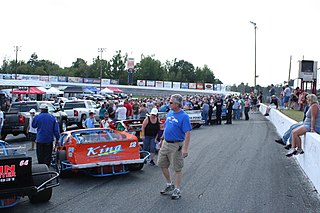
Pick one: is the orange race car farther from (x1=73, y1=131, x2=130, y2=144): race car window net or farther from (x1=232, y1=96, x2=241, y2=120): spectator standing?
(x1=232, y1=96, x2=241, y2=120): spectator standing

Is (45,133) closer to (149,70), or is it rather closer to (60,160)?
(60,160)

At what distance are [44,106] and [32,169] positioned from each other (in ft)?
8.53

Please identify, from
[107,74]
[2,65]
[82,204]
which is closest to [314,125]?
[82,204]

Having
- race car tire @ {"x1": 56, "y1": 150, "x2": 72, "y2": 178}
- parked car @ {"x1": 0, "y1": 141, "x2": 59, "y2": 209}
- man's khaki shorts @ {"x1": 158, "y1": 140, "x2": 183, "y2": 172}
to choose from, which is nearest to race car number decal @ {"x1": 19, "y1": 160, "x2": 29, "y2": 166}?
parked car @ {"x1": 0, "y1": 141, "x2": 59, "y2": 209}

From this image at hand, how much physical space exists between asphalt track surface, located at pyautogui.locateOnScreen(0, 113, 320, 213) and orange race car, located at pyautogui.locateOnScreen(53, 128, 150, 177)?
0.25m

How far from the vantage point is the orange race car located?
349 inches

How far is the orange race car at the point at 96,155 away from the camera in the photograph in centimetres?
888

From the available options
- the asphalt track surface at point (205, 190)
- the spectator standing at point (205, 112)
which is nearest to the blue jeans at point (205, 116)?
the spectator standing at point (205, 112)

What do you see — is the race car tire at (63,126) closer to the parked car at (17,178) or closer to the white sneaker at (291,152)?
the white sneaker at (291,152)

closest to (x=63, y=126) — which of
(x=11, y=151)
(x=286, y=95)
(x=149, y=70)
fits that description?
(x=11, y=151)

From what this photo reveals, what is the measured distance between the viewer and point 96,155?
29.7ft

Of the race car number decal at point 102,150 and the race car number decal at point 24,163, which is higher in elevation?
the race car number decal at point 24,163

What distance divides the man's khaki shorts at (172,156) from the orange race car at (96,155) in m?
1.89

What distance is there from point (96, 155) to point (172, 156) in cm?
246
